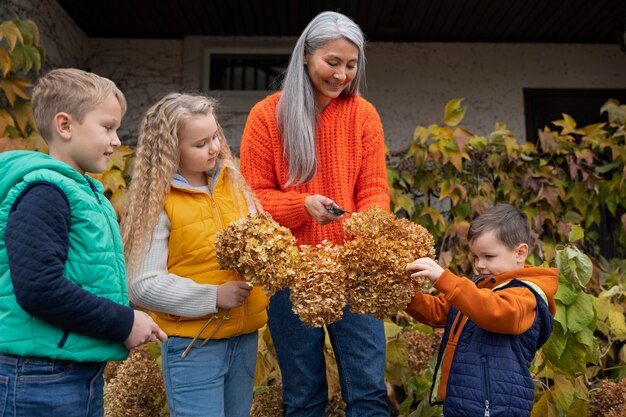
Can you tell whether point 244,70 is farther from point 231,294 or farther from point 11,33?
point 231,294

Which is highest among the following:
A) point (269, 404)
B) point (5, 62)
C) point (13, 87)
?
point (5, 62)

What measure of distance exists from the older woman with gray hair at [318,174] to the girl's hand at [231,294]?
0.92 ft

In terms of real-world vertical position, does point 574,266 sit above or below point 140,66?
below

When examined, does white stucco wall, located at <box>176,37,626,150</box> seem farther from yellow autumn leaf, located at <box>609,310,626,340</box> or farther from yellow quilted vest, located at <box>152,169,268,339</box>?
yellow quilted vest, located at <box>152,169,268,339</box>

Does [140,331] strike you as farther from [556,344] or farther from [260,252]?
[556,344]

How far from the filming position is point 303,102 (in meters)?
2.13

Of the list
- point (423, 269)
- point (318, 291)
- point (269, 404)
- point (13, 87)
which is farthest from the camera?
point (13, 87)

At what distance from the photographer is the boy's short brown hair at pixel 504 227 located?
6.78 feet

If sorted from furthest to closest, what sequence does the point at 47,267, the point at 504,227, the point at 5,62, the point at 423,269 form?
the point at 5,62 → the point at 504,227 → the point at 423,269 → the point at 47,267

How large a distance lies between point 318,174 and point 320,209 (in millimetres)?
248

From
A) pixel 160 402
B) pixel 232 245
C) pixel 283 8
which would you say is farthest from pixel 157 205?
pixel 283 8

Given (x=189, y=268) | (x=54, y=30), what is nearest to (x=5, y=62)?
(x=54, y=30)

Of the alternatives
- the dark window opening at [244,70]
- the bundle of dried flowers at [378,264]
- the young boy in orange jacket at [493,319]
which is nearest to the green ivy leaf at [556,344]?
the young boy in orange jacket at [493,319]

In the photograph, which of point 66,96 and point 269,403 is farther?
point 269,403
